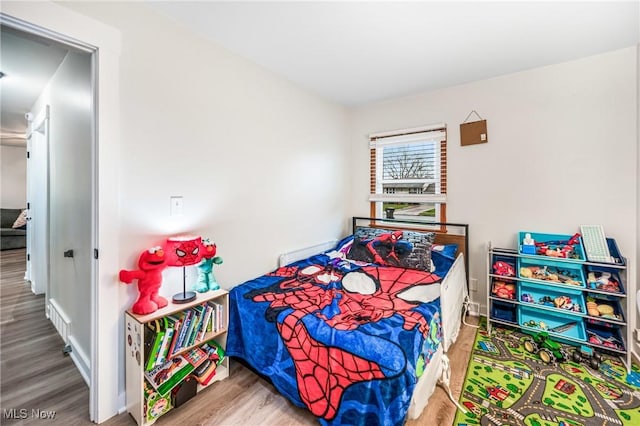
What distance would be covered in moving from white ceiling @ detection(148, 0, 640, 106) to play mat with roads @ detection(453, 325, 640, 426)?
245 cm

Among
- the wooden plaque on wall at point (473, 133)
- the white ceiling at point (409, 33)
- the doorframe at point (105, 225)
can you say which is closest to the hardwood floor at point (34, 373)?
A: the doorframe at point (105, 225)

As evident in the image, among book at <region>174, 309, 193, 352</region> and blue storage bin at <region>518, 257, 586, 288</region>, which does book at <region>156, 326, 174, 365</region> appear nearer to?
book at <region>174, 309, 193, 352</region>

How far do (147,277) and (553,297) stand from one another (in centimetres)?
320

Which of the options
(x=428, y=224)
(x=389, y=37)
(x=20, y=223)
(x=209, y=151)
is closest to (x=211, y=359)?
(x=209, y=151)

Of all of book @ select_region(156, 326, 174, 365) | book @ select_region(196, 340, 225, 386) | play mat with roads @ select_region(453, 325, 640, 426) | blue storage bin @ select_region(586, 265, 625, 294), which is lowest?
play mat with roads @ select_region(453, 325, 640, 426)

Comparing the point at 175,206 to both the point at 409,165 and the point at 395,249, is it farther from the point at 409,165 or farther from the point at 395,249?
the point at 409,165

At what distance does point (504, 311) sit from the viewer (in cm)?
249

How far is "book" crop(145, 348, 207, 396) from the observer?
59.1 inches

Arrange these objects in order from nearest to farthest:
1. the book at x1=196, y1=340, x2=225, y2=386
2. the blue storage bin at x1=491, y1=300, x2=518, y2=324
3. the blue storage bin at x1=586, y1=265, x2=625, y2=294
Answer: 1. the book at x1=196, y1=340, x2=225, y2=386
2. the blue storage bin at x1=586, y1=265, x2=625, y2=294
3. the blue storage bin at x1=491, y1=300, x2=518, y2=324

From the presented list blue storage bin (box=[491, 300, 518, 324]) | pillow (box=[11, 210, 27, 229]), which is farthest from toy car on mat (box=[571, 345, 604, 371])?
pillow (box=[11, 210, 27, 229])

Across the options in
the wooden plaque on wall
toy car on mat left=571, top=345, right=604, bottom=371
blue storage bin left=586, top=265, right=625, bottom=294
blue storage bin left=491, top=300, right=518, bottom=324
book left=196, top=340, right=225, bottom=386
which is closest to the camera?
book left=196, top=340, right=225, bottom=386

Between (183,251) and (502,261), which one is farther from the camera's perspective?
(502,261)

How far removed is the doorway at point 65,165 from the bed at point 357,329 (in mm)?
1023
